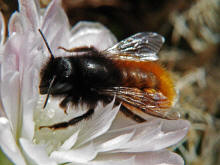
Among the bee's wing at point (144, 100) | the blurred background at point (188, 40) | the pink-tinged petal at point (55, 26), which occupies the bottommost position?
the blurred background at point (188, 40)

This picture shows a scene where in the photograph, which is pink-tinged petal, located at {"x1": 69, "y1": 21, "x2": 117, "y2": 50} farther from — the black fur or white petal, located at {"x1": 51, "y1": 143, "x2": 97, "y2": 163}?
white petal, located at {"x1": 51, "y1": 143, "x2": 97, "y2": 163}

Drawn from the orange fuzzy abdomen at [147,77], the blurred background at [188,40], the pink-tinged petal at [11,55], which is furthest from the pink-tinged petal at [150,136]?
the blurred background at [188,40]

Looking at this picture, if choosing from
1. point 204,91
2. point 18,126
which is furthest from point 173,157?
point 204,91

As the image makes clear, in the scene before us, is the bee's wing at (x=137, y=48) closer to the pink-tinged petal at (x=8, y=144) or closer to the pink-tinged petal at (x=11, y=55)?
the pink-tinged petal at (x=11, y=55)

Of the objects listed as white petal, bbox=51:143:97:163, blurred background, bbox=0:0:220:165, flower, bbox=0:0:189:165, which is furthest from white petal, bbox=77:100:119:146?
blurred background, bbox=0:0:220:165

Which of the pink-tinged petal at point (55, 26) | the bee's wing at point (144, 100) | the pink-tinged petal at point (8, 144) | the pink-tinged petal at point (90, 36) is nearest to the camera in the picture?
the pink-tinged petal at point (8, 144)

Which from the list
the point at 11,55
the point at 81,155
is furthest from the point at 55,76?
the point at 81,155

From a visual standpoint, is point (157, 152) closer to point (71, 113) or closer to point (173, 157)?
point (173, 157)
